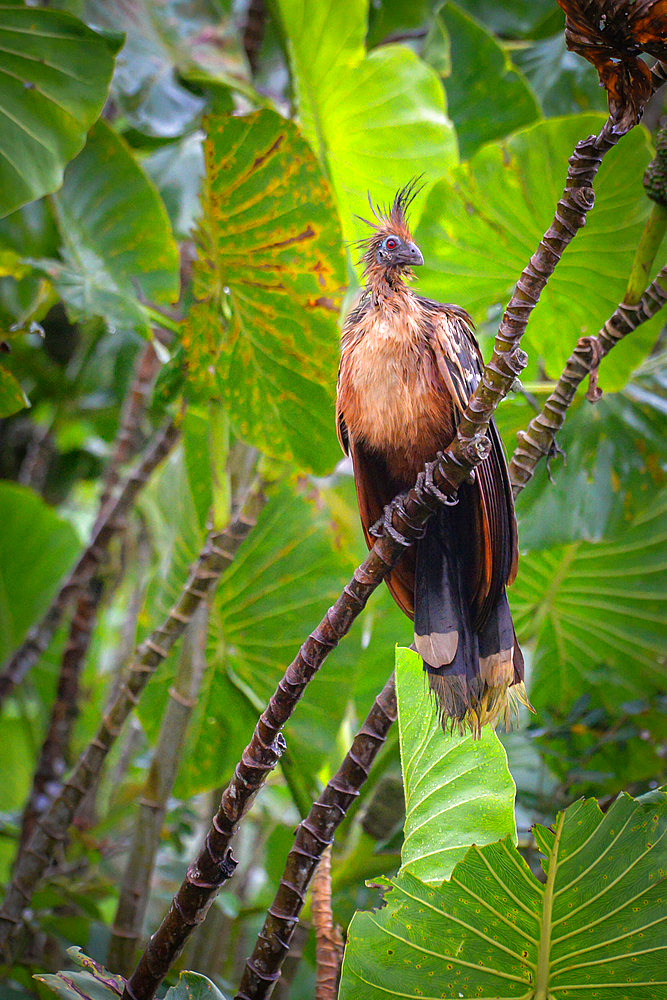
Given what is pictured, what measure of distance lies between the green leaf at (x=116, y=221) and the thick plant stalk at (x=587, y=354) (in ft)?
2.90

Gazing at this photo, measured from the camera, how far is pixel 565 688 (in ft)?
4.67

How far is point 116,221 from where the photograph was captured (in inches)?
57.5

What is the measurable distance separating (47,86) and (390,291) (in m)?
0.73

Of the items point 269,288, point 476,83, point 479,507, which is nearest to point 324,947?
point 479,507

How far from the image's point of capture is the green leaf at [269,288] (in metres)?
0.99

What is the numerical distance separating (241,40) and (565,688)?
1834 millimetres

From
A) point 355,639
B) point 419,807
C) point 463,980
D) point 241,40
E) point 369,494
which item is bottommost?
point 463,980

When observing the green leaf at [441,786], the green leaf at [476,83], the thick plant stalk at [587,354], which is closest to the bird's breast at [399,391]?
the thick plant stalk at [587,354]

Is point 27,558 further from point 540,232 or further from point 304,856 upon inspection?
point 540,232

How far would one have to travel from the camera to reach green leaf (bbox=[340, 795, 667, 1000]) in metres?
0.66

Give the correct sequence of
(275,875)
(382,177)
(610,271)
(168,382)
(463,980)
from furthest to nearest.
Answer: (275,875)
(382,177)
(168,382)
(610,271)
(463,980)

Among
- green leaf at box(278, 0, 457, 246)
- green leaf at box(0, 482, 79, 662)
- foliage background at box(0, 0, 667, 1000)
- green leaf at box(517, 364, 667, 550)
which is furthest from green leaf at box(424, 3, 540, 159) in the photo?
green leaf at box(0, 482, 79, 662)

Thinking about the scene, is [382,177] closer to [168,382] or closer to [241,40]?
[168,382]

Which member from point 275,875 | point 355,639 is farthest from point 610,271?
point 275,875
